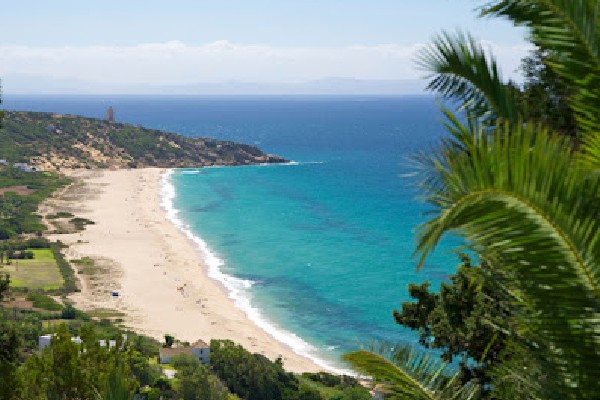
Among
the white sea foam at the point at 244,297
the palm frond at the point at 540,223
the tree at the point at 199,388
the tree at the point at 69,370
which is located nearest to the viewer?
the palm frond at the point at 540,223

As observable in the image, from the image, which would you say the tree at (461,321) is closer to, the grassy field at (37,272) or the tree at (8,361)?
the tree at (8,361)

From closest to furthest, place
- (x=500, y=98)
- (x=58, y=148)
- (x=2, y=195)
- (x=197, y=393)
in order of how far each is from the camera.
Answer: (x=500, y=98) → (x=197, y=393) → (x=2, y=195) → (x=58, y=148)

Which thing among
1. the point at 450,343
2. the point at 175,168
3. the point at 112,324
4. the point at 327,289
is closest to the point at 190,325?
the point at 112,324

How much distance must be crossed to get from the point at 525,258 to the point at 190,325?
109 feet

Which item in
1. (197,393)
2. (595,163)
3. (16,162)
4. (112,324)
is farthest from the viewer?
(16,162)

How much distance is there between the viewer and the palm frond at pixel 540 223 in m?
2.72

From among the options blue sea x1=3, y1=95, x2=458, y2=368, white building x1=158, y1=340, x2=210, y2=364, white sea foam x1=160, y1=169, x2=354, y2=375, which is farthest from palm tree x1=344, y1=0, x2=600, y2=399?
→ white building x1=158, y1=340, x2=210, y2=364

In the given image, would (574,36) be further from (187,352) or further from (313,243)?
(313,243)

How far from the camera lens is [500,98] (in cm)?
421

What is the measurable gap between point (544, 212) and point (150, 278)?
4217cm

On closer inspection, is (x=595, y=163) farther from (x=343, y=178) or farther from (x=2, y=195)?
(x=343, y=178)

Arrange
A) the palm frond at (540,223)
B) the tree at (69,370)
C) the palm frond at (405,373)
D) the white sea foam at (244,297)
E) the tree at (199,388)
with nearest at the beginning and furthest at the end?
1. the palm frond at (540,223)
2. the palm frond at (405,373)
3. the tree at (69,370)
4. the tree at (199,388)
5. the white sea foam at (244,297)

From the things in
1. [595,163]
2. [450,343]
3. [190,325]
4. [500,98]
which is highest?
[500,98]

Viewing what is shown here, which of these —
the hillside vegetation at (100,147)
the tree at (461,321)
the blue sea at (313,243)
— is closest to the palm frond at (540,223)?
the tree at (461,321)
